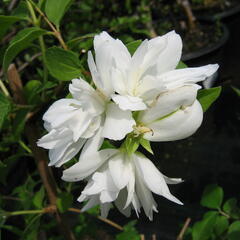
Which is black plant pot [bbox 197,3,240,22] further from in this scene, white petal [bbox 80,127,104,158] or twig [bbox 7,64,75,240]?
white petal [bbox 80,127,104,158]

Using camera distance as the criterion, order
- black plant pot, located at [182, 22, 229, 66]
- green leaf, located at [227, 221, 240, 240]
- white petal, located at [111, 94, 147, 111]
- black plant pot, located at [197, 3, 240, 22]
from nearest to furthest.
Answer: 1. white petal, located at [111, 94, 147, 111]
2. green leaf, located at [227, 221, 240, 240]
3. black plant pot, located at [182, 22, 229, 66]
4. black plant pot, located at [197, 3, 240, 22]

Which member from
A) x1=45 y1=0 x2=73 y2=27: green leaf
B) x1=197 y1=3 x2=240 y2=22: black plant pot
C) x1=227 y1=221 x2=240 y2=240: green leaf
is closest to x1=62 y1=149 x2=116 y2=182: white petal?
x1=45 y1=0 x2=73 y2=27: green leaf

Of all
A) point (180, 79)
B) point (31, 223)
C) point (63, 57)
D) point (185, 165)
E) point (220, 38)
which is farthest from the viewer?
point (220, 38)

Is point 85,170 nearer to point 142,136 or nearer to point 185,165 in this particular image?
point 142,136

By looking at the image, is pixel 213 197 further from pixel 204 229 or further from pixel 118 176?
pixel 118 176

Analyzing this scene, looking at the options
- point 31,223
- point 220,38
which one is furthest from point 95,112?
point 220,38

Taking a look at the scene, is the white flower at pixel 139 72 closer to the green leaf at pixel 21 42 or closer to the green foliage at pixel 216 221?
the green leaf at pixel 21 42

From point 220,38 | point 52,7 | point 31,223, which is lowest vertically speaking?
point 220,38

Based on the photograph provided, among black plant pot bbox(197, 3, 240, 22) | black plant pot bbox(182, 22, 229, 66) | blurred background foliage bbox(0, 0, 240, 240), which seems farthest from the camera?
black plant pot bbox(197, 3, 240, 22)
